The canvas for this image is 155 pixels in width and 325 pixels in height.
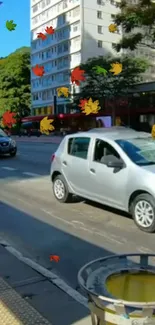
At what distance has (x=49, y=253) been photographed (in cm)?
543

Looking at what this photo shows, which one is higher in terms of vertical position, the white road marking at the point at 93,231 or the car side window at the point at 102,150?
the car side window at the point at 102,150

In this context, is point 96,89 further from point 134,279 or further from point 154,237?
point 134,279

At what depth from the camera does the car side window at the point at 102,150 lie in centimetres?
721

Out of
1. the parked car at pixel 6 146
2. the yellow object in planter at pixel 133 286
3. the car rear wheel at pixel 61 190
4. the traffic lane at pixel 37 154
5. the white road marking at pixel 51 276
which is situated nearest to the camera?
the yellow object in planter at pixel 133 286

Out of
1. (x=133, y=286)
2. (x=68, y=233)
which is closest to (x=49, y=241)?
(x=68, y=233)

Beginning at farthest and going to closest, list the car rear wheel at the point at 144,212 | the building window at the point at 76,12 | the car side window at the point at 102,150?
1. the building window at the point at 76,12
2. the car side window at the point at 102,150
3. the car rear wheel at the point at 144,212

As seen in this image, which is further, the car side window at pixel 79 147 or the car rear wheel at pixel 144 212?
the car side window at pixel 79 147

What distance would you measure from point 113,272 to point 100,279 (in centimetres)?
10

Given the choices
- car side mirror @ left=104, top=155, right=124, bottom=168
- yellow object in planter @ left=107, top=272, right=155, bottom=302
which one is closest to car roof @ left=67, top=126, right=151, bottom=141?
car side mirror @ left=104, top=155, right=124, bottom=168

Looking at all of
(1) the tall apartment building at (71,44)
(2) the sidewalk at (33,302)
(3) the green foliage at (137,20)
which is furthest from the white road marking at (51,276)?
(1) the tall apartment building at (71,44)

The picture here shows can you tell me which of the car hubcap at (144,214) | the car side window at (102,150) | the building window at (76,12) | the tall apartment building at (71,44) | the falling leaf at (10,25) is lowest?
the car hubcap at (144,214)

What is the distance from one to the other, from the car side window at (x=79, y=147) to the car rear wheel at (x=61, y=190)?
0.62m

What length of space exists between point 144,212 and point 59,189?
265cm

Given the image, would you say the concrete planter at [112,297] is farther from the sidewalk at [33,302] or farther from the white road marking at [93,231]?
the white road marking at [93,231]
